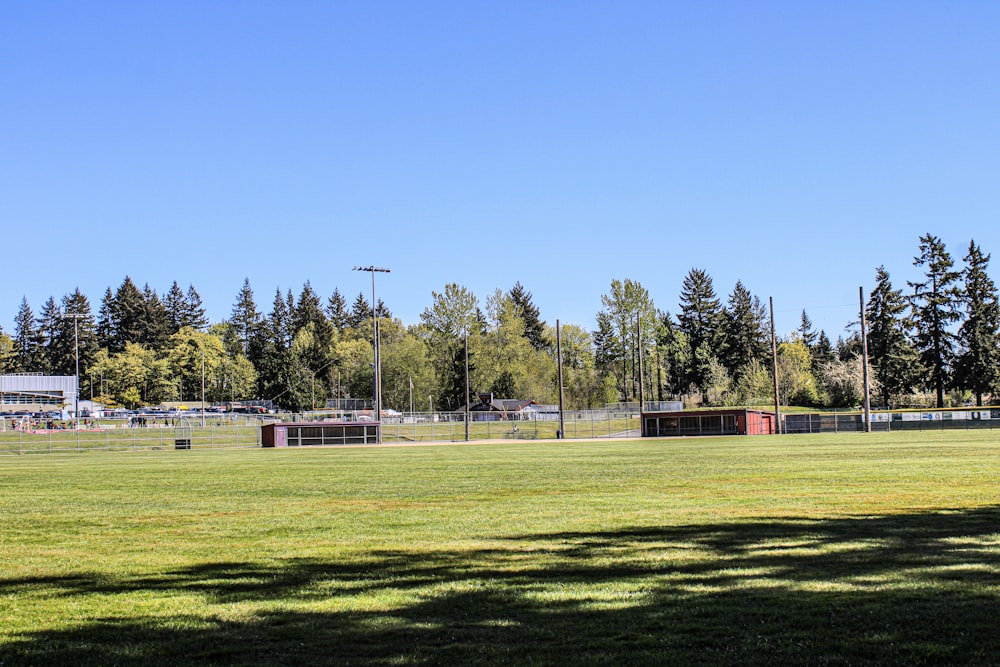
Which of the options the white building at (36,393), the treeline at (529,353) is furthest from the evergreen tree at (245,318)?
the white building at (36,393)

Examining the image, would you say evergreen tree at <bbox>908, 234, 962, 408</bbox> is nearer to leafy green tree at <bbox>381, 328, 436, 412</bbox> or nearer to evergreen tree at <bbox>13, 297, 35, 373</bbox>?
leafy green tree at <bbox>381, 328, 436, 412</bbox>

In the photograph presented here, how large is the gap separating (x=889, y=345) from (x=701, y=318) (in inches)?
1264

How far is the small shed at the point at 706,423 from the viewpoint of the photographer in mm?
75125

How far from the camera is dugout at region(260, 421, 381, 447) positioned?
226 ft

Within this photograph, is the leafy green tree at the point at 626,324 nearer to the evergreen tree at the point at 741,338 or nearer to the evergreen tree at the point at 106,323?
the evergreen tree at the point at 741,338

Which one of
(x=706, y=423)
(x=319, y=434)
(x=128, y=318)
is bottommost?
(x=706, y=423)

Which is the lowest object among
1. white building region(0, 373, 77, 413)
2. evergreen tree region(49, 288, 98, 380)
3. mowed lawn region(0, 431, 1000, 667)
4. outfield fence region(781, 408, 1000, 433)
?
outfield fence region(781, 408, 1000, 433)

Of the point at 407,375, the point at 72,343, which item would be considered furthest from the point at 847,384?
the point at 72,343

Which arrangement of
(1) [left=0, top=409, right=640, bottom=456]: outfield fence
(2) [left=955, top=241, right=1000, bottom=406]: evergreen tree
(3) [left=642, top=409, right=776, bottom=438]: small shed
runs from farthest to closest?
(2) [left=955, top=241, right=1000, bottom=406]: evergreen tree
(3) [left=642, top=409, right=776, bottom=438]: small shed
(1) [left=0, top=409, right=640, bottom=456]: outfield fence

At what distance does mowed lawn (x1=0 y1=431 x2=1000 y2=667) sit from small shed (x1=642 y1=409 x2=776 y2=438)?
57630 millimetres

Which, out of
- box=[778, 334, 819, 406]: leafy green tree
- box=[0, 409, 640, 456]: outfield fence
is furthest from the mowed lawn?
box=[778, 334, 819, 406]: leafy green tree

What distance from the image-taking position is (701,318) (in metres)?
139

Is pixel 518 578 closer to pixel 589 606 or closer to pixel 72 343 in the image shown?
pixel 589 606

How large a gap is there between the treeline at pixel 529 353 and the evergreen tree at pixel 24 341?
71 cm
